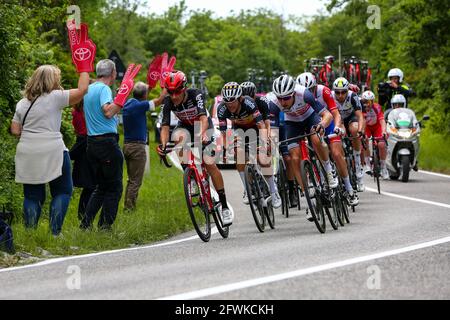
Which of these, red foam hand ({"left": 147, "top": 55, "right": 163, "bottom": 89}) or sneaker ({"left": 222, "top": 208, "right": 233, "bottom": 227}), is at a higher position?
red foam hand ({"left": 147, "top": 55, "right": 163, "bottom": 89})

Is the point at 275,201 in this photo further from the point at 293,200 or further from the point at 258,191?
the point at 293,200

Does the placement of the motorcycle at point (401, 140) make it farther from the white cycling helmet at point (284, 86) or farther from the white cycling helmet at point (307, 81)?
the white cycling helmet at point (284, 86)

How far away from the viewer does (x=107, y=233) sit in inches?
525

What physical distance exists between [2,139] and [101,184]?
328 cm

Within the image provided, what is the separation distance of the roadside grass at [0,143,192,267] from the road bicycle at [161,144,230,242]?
85 cm

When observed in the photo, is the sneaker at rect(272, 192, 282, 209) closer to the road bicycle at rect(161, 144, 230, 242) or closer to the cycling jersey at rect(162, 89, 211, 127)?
the road bicycle at rect(161, 144, 230, 242)

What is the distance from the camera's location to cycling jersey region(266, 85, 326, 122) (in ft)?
47.6

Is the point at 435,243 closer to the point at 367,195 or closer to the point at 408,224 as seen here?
the point at 408,224

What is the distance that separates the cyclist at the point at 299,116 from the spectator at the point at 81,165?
2.55 meters

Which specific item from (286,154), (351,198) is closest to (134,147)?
(286,154)

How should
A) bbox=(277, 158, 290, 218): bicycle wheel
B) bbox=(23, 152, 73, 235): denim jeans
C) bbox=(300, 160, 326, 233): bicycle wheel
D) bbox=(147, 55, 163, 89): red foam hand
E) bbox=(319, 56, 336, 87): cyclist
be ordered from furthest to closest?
bbox=(319, 56, 336, 87): cyclist
bbox=(277, 158, 290, 218): bicycle wheel
bbox=(147, 55, 163, 89): red foam hand
bbox=(300, 160, 326, 233): bicycle wheel
bbox=(23, 152, 73, 235): denim jeans

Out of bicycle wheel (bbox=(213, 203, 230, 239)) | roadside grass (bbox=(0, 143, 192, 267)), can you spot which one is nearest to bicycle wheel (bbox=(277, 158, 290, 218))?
roadside grass (bbox=(0, 143, 192, 267))

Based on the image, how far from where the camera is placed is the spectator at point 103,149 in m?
13.6

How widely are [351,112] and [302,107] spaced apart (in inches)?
154
